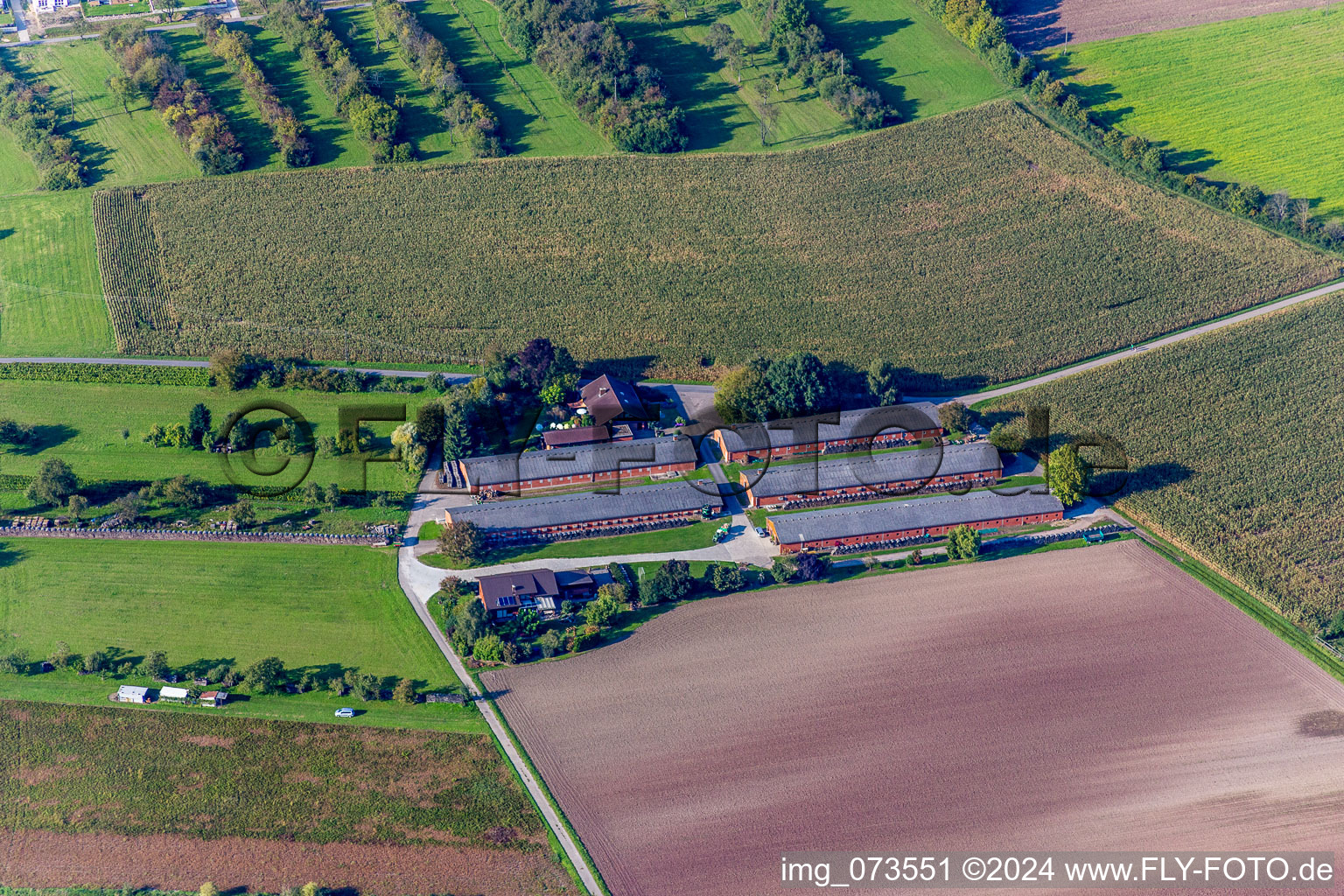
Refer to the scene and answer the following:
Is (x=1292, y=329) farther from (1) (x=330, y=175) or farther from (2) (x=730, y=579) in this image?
(1) (x=330, y=175)

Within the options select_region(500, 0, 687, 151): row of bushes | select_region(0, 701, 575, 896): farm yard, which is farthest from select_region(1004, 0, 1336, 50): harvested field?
select_region(0, 701, 575, 896): farm yard

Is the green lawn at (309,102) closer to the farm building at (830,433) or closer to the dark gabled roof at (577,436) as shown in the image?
the dark gabled roof at (577,436)

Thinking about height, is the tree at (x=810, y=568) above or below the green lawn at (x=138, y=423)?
below

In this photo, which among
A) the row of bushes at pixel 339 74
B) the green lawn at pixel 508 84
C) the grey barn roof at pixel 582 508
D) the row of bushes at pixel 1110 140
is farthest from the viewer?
the green lawn at pixel 508 84

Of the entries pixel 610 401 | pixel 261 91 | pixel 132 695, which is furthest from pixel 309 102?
pixel 132 695

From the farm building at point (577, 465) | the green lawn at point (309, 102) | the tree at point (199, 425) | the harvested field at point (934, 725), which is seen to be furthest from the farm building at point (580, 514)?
the green lawn at point (309, 102)

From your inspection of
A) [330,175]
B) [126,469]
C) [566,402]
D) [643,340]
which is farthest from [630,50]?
[126,469]
